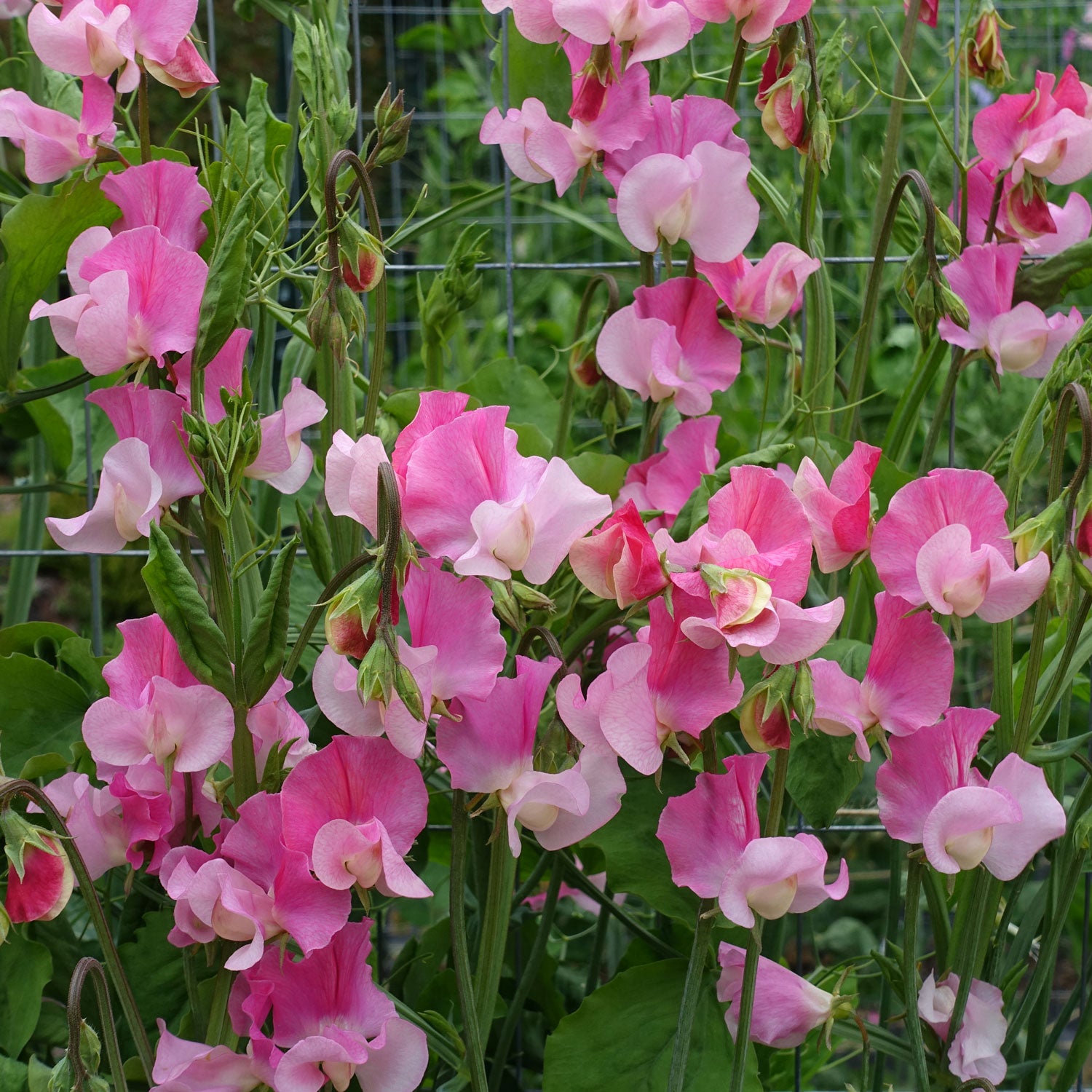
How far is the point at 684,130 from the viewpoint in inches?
29.2

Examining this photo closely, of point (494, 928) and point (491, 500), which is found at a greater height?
point (491, 500)

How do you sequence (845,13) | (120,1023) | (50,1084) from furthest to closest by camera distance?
(845,13) < (120,1023) < (50,1084)

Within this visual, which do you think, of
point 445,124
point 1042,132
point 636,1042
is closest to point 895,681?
point 636,1042

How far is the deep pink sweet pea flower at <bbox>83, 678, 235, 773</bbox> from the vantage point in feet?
2.00

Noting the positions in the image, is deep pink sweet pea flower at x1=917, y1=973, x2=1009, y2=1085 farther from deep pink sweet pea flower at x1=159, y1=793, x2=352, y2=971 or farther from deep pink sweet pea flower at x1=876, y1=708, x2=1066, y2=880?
deep pink sweet pea flower at x1=159, y1=793, x2=352, y2=971

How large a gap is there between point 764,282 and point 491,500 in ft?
0.91

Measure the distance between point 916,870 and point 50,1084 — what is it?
0.43 metres

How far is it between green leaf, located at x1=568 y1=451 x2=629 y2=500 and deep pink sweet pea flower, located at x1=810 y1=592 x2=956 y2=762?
8.9 inches

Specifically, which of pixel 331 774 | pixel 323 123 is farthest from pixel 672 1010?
pixel 323 123

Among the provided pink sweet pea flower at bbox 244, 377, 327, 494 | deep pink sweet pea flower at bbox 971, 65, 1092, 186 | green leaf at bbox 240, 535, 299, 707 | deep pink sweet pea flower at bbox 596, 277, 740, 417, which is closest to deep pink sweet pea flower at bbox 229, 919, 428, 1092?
green leaf at bbox 240, 535, 299, 707

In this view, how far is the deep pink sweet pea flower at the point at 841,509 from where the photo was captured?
0.62 m

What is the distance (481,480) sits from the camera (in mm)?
572

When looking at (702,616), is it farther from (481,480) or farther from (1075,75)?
(1075,75)

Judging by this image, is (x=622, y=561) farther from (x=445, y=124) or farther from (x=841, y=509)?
(x=445, y=124)
